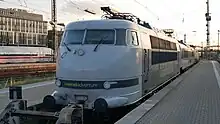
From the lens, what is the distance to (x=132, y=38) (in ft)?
35.6

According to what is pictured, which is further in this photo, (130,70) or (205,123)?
(130,70)

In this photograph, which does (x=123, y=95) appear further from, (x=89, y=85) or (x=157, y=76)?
(x=157, y=76)

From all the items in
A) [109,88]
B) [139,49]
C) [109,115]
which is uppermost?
[139,49]

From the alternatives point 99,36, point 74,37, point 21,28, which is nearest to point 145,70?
point 99,36

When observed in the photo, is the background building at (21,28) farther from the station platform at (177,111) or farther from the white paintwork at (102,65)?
the white paintwork at (102,65)

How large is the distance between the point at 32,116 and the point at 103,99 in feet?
5.88

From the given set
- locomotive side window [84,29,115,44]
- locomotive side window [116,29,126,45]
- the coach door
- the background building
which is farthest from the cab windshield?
the background building

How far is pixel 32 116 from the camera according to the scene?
346 inches

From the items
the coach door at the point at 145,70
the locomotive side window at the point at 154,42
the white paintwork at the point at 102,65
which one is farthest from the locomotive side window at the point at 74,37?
the locomotive side window at the point at 154,42

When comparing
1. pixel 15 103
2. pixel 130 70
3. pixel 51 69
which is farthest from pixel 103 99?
pixel 51 69

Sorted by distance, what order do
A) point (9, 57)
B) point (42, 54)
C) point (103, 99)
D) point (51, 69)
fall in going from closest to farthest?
point (103, 99), point (51, 69), point (9, 57), point (42, 54)

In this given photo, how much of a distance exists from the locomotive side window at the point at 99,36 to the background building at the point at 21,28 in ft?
251

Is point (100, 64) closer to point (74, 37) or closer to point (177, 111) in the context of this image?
point (74, 37)

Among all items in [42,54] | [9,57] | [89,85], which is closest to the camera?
[89,85]
